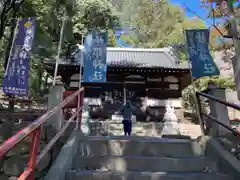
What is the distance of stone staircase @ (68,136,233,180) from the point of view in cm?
290

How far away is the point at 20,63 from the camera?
20.2ft

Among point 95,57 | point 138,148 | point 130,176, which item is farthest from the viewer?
point 95,57

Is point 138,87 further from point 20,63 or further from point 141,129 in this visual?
point 20,63

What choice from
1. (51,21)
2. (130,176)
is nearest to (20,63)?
(130,176)

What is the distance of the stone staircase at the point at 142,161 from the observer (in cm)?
290

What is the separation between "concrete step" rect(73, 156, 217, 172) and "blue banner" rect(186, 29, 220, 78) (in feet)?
11.7

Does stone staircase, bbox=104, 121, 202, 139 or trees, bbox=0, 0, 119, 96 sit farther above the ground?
trees, bbox=0, 0, 119, 96

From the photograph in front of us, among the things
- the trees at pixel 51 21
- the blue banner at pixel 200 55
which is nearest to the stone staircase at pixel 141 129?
the trees at pixel 51 21

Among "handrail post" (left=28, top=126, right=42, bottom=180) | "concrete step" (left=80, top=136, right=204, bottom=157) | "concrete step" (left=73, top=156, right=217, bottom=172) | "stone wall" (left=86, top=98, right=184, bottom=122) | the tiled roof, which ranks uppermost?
the tiled roof

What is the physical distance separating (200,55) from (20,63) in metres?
4.92

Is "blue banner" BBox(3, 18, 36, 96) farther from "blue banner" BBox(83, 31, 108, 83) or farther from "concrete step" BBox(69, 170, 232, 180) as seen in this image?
"concrete step" BBox(69, 170, 232, 180)

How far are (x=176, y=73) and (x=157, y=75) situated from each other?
3.93 feet

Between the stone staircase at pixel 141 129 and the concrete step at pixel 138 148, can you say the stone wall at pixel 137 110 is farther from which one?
the concrete step at pixel 138 148

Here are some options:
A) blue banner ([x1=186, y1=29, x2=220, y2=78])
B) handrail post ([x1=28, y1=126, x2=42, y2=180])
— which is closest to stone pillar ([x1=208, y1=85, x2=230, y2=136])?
blue banner ([x1=186, y1=29, x2=220, y2=78])
